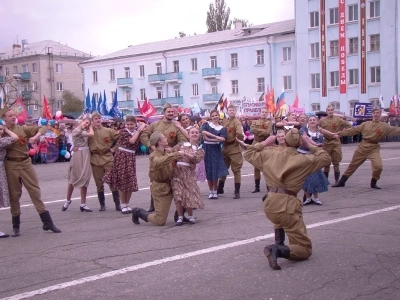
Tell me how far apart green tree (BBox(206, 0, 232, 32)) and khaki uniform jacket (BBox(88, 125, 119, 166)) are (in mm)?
61594

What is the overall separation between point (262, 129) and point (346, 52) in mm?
38509

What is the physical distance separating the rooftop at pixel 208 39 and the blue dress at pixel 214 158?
41374 millimetres

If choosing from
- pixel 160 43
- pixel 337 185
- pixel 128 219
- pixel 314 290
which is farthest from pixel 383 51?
pixel 314 290

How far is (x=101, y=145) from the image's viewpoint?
36.8 feet

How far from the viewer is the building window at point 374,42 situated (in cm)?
4781

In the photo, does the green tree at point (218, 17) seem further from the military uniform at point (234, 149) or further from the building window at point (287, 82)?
the military uniform at point (234, 149)

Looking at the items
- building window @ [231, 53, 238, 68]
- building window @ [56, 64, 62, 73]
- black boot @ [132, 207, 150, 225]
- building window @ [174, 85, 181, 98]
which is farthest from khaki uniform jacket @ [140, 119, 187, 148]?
building window @ [56, 64, 62, 73]

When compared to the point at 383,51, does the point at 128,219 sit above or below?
below

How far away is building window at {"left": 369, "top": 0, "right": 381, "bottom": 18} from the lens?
47.4 meters

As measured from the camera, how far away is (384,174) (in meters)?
16.3

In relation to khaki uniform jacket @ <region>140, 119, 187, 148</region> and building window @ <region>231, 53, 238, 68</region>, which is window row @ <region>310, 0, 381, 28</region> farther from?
khaki uniform jacket @ <region>140, 119, 187, 148</region>

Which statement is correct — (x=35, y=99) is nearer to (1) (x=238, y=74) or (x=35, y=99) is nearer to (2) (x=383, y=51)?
(1) (x=238, y=74)

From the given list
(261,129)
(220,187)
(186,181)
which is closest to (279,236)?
(186,181)

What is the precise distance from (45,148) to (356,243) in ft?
62.5
